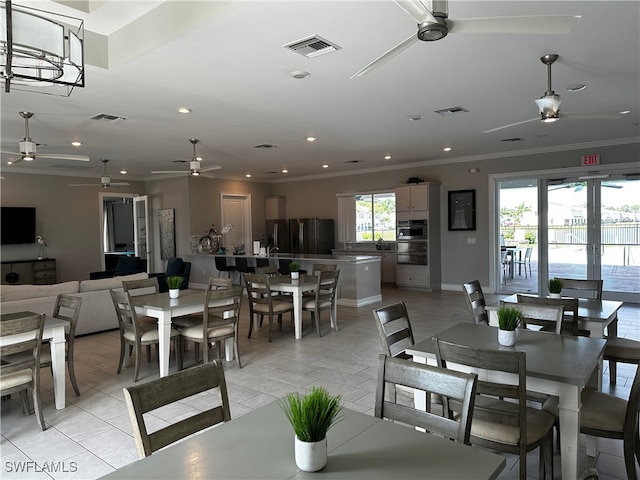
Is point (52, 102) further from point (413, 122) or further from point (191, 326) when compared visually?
point (413, 122)

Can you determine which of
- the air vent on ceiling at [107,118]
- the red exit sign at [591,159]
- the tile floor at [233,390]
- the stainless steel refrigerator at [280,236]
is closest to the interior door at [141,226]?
the stainless steel refrigerator at [280,236]

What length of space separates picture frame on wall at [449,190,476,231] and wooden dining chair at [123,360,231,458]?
8.41 meters

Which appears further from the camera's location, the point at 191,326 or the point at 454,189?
the point at 454,189

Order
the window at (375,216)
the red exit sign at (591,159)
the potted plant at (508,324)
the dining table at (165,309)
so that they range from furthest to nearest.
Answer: the window at (375,216) → the red exit sign at (591,159) → the dining table at (165,309) → the potted plant at (508,324)

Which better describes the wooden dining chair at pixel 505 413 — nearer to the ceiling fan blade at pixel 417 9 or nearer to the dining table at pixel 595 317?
the dining table at pixel 595 317

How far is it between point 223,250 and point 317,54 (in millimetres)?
8265

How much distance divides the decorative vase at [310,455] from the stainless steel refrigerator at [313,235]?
9.91 metres

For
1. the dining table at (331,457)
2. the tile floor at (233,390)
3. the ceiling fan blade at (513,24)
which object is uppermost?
the ceiling fan blade at (513,24)

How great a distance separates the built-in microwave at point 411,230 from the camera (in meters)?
9.58

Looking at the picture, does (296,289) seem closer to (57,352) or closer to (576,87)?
(57,352)

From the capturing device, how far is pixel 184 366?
468cm

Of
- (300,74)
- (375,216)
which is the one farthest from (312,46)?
(375,216)

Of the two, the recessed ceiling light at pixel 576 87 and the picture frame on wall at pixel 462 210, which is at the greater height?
the recessed ceiling light at pixel 576 87

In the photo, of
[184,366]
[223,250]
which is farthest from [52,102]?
[223,250]
